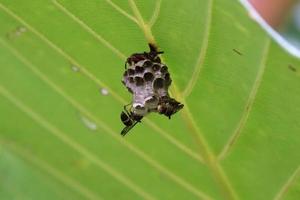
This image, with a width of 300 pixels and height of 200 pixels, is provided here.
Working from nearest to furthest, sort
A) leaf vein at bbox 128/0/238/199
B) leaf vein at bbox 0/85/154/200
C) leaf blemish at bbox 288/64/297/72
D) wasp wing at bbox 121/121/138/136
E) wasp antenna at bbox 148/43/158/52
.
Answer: leaf blemish at bbox 288/64/297/72 < wasp antenna at bbox 148/43/158/52 < leaf vein at bbox 128/0/238/199 < wasp wing at bbox 121/121/138/136 < leaf vein at bbox 0/85/154/200

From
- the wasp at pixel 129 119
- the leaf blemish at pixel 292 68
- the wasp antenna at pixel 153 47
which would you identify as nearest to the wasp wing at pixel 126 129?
the wasp at pixel 129 119

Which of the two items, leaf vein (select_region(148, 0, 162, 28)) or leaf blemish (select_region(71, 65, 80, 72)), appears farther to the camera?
leaf blemish (select_region(71, 65, 80, 72))

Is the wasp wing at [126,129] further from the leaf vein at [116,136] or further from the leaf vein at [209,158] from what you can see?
the leaf vein at [209,158]

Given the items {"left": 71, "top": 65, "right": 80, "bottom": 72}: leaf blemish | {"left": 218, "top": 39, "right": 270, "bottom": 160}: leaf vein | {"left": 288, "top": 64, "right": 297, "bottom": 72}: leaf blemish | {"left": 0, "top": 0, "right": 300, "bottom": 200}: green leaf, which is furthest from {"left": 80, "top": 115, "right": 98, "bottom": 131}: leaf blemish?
{"left": 288, "top": 64, "right": 297, "bottom": 72}: leaf blemish

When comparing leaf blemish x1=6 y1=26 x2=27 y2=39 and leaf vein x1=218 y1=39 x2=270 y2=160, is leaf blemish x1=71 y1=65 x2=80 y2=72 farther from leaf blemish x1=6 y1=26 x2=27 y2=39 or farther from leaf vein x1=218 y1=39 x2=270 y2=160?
leaf vein x1=218 y1=39 x2=270 y2=160

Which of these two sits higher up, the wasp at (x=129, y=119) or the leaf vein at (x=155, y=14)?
the leaf vein at (x=155, y=14)

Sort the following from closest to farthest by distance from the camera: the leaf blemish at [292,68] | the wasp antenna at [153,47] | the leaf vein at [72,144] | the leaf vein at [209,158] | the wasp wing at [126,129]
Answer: the leaf blemish at [292,68], the wasp antenna at [153,47], the leaf vein at [209,158], the wasp wing at [126,129], the leaf vein at [72,144]

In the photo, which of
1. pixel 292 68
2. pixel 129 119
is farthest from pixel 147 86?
pixel 292 68

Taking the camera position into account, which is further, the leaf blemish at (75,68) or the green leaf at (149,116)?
the leaf blemish at (75,68)

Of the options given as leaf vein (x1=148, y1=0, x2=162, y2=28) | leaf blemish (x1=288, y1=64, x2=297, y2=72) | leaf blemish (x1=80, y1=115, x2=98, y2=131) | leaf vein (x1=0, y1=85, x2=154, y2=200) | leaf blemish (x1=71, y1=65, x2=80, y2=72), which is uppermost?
leaf vein (x1=148, y1=0, x2=162, y2=28)

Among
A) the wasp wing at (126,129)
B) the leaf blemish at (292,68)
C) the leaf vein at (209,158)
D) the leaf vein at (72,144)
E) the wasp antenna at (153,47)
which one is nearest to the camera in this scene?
the leaf blemish at (292,68)
